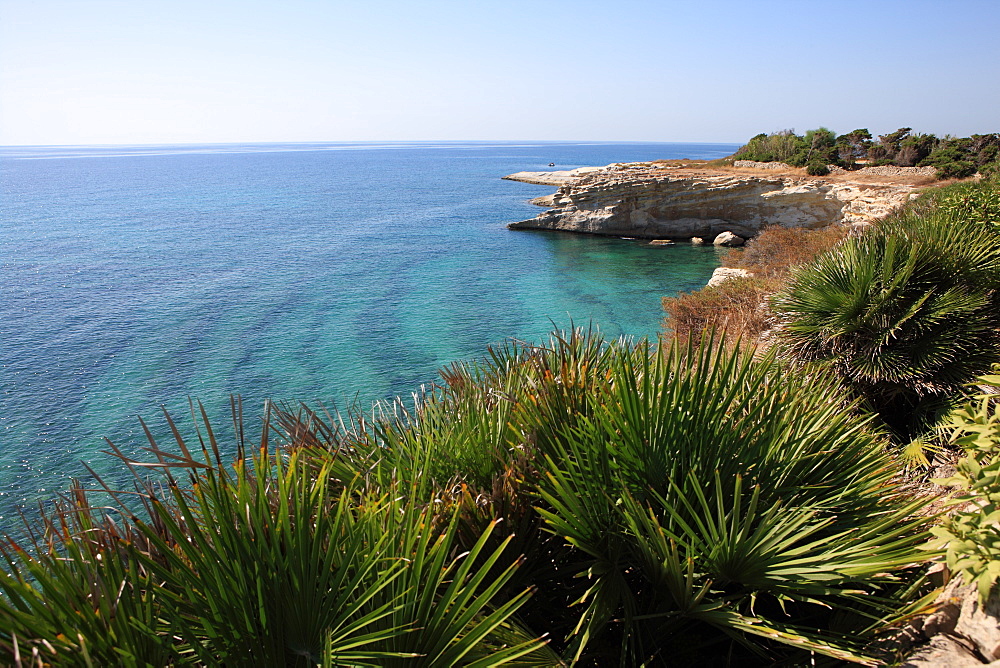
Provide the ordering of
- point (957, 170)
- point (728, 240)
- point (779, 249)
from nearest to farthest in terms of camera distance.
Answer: point (779, 249), point (957, 170), point (728, 240)

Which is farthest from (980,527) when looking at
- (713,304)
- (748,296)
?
(713,304)

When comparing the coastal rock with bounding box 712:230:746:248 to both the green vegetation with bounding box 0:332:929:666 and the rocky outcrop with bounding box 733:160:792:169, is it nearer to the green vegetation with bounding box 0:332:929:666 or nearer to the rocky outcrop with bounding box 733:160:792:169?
the rocky outcrop with bounding box 733:160:792:169

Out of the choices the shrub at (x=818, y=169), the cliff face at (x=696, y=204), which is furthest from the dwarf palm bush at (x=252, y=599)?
the shrub at (x=818, y=169)

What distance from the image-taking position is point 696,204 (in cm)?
3962

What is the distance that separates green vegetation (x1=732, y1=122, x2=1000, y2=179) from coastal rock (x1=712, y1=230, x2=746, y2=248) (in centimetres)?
830

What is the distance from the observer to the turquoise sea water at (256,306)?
51.9 feet

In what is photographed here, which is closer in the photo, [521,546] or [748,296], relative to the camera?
[521,546]

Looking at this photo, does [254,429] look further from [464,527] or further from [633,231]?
[633,231]

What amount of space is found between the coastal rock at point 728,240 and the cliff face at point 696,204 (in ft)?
6.16

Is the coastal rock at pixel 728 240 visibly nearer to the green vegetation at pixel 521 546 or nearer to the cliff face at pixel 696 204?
the cliff face at pixel 696 204

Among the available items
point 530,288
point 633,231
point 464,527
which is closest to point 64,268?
point 530,288

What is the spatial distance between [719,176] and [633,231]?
21.5 ft

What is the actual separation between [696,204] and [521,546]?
39.5m

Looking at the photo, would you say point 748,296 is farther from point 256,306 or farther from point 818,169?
point 818,169
